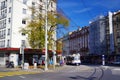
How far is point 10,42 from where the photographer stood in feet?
195

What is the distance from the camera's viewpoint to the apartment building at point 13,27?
59281 millimetres

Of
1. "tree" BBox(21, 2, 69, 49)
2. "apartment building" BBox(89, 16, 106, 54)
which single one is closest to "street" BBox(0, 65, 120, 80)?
"tree" BBox(21, 2, 69, 49)

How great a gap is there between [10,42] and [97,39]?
50644mm

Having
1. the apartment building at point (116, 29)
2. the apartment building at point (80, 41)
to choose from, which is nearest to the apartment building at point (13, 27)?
the apartment building at point (116, 29)

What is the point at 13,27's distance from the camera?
59.9 m

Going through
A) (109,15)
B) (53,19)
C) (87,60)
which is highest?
(109,15)

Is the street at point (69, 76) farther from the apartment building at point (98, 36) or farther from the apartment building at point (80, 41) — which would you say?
the apartment building at point (80, 41)

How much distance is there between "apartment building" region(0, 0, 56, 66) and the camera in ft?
194

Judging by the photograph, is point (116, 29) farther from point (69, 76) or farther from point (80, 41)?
point (69, 76)

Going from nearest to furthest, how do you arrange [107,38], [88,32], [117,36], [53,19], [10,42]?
[53,19] < [10,42] < [117,36] < [107,38] < [88,32]

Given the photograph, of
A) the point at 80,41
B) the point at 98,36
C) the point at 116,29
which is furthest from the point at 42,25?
the point at 80,41

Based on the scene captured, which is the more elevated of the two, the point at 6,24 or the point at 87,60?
the point at 6,24

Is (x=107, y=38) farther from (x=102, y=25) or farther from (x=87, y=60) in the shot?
(x=87, y=60)

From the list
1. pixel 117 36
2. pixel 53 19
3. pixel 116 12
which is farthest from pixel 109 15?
pixel 53 19
